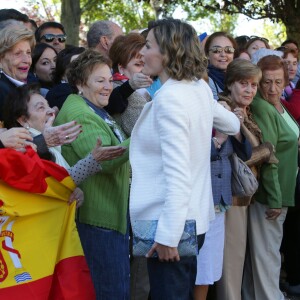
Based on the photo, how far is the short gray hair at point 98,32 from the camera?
6.25 meters

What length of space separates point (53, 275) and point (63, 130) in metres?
0.89

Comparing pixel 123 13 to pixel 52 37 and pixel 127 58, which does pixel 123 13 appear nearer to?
pixel 52 37

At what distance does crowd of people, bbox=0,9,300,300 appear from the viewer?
345cm

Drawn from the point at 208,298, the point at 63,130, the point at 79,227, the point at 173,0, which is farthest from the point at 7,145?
the point at 173,0

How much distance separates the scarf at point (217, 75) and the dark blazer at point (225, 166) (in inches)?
33.9

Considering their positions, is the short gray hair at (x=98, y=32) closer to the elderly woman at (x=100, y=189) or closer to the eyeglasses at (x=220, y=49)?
the eyeglasses at (x=220, y=49)

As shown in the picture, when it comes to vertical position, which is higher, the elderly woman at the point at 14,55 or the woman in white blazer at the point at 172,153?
the elderly woman at the point at 14,55

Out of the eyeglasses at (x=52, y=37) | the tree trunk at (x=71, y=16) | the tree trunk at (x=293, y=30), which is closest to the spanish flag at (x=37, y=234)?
the eyeglasses at (x=52, y=37)

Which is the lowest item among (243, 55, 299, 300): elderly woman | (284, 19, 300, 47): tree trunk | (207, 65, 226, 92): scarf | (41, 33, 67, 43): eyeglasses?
(243, 55, 299, 300): elderly woman

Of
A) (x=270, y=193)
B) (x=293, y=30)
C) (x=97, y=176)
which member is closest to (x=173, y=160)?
(x=97, y=176)

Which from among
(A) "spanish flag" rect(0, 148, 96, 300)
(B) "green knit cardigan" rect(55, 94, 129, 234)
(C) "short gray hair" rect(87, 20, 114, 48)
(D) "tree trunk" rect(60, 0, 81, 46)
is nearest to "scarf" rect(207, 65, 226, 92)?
(C) "short gray hair" rect(87, 20, 114, 48)

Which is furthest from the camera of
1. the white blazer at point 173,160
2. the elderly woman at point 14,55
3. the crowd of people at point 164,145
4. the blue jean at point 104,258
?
the elderly woman at point 14,55

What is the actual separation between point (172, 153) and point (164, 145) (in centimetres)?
6

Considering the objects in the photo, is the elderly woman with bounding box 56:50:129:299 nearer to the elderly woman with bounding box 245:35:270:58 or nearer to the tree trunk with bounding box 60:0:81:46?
the elderly woman with bounding box 245:35:270:58
